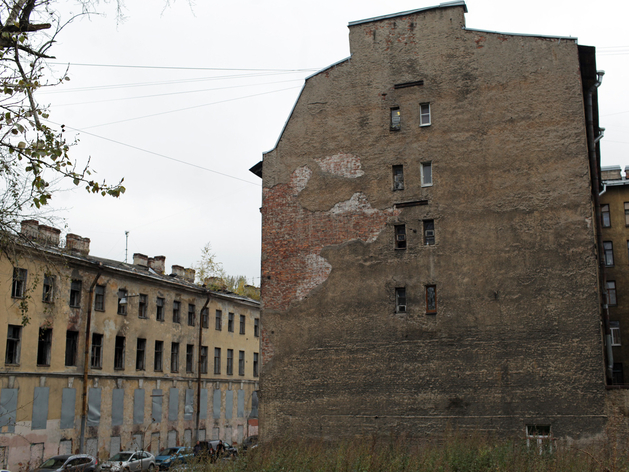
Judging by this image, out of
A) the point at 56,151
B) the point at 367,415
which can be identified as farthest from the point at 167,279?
the point at 56,151

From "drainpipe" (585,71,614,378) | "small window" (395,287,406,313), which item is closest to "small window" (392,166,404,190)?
"small window" (395,287,406,313)

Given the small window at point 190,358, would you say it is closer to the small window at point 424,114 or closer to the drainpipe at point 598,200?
the small window at point 424,114

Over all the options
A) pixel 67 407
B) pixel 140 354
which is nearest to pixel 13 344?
pixel 67 407

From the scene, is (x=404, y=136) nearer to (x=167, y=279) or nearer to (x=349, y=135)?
(x=349, y=135)

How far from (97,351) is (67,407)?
3.62 meters

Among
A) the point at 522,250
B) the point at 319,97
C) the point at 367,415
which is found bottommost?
the point at 367,415

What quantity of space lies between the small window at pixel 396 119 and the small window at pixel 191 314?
22737 mm

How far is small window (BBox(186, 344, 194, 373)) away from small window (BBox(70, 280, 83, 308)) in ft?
33.7

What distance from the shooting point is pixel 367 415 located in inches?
910

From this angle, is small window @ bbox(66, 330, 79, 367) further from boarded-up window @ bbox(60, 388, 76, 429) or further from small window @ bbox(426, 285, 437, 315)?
small window @ bbox(426, 285, 437, 315)

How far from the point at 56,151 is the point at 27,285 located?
23282 millimetres

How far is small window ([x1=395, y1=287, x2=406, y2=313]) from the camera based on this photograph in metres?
23.9

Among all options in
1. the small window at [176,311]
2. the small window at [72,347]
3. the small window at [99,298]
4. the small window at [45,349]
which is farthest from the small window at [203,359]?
the small window at [45,349]

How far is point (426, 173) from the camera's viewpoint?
24766 mm
